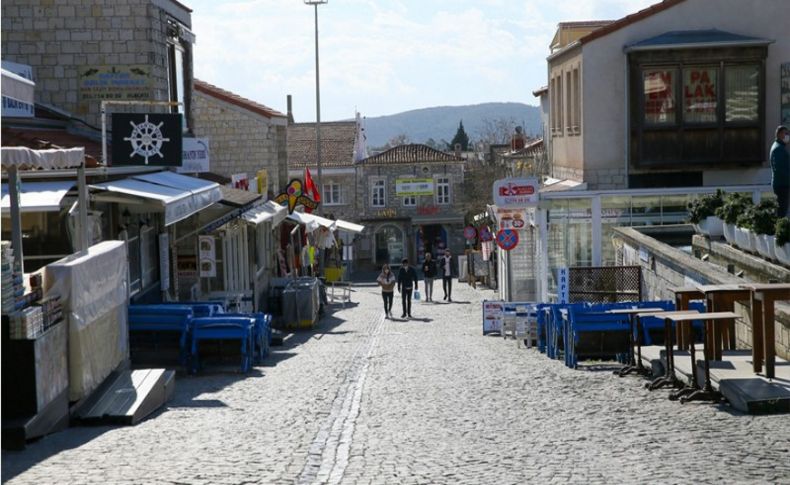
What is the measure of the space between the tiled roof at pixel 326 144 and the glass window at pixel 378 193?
2.16 metres

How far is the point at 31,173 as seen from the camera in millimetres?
15742

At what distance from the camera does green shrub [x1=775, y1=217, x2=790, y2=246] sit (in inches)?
598

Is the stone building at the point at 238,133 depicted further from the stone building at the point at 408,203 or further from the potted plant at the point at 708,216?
the stone building at the point at 408,203

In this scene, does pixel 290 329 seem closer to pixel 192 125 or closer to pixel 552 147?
pixel 192 125

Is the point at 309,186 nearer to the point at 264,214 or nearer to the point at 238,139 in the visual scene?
the point at 238,139

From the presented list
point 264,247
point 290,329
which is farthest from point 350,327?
point 264,247

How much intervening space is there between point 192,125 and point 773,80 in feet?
48.9

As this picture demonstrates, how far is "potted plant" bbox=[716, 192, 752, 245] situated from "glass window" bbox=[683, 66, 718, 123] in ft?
38.1

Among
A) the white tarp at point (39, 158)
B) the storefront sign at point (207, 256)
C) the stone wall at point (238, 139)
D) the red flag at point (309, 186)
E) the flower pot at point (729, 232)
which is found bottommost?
the storefront sign at point (207, 256)

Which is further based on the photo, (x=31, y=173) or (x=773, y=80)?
(x=773, y=80)

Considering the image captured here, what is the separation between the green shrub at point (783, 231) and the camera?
15.2 metres

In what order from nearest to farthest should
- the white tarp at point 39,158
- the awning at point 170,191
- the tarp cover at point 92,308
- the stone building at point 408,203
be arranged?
1. the white tarp at point 39,158
2. the tarp cover at point 92,308
3. the awning at point 170,191
4. the stone building at point 408,203

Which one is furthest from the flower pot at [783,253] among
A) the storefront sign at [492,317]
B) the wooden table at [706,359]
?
the storefront sign at [492,317]

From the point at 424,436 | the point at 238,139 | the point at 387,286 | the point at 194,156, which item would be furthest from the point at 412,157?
the point at 424,436
